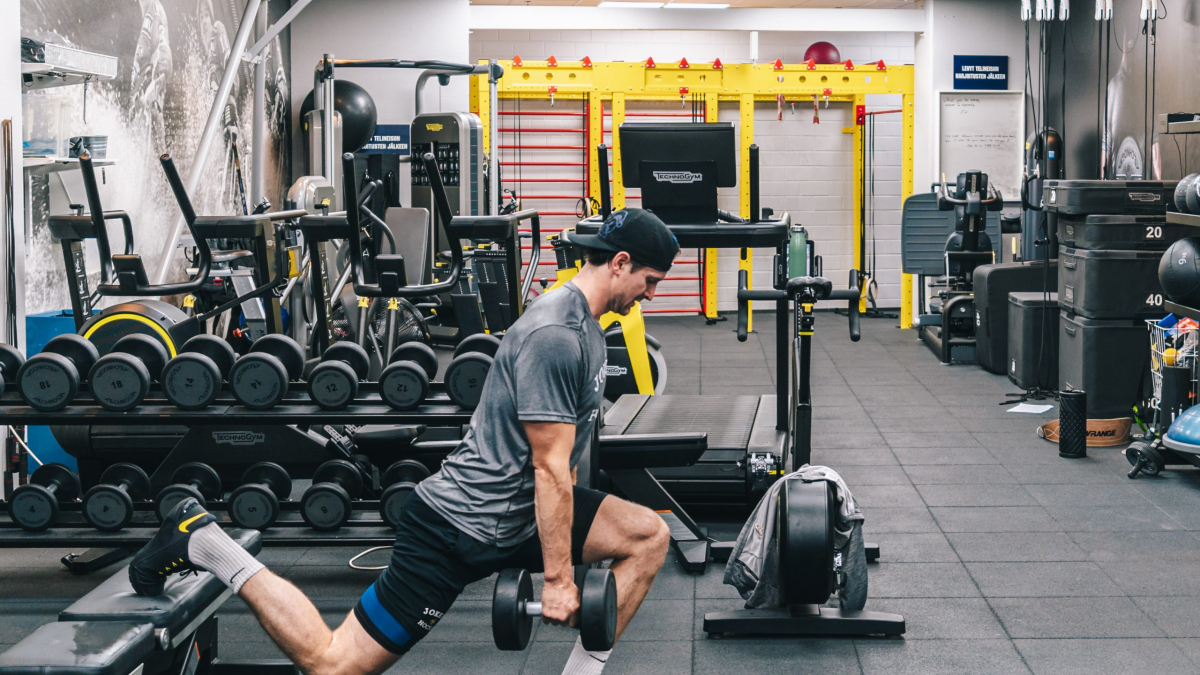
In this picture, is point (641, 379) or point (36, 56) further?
point (641, 379)

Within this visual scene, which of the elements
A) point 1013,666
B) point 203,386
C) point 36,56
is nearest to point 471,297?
point 36,56

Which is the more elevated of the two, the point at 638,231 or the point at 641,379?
the point at 638,231

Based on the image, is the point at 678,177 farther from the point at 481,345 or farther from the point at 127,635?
the point at 127,635

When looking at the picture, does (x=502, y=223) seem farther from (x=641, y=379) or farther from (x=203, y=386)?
(x=641, y=379)

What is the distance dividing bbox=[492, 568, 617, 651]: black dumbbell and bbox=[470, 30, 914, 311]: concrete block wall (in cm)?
880

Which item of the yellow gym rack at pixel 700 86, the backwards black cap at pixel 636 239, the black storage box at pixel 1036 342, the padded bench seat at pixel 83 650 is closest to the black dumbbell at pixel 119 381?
the padded bench seat at pixel 83 650

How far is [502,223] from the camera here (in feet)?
13.9

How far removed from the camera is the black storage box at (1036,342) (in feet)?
22.0

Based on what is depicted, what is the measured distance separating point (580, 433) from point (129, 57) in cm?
522

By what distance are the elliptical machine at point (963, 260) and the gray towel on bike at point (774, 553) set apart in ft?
16.9

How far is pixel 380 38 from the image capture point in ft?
32.9

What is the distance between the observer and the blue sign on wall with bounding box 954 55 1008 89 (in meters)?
10.2

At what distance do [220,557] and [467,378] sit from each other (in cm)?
122

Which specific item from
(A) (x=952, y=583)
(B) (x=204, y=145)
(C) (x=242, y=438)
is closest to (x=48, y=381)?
(C) (x=242, y=438)
